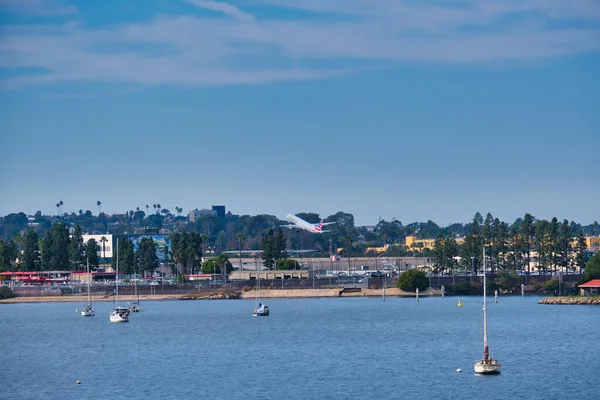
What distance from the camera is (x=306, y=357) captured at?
105 m

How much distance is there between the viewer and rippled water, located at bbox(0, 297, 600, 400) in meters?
82.7

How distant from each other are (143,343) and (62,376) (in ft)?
103

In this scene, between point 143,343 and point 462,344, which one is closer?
point 462,344

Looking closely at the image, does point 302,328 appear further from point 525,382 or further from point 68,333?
A: point 525,382

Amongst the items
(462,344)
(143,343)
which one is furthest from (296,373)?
(143,343)

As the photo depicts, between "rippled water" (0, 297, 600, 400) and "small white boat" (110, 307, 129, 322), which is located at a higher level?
"small white boat" (110, 307, 129, 322)

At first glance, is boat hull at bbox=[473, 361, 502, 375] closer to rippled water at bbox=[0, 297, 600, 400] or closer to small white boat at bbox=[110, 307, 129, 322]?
rippled water at bbox=[0, 297, 600, 400]

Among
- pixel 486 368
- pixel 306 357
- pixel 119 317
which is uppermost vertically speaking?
pixel 119 317

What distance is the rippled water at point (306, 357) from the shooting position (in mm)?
82688

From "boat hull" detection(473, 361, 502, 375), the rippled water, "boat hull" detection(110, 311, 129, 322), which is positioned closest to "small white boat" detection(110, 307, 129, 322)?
"boat hull" detection(110, 311, 129, 322)

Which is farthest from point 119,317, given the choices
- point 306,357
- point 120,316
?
point 306,357

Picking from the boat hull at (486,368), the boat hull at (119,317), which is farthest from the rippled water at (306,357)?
the boat hull at (119,317)

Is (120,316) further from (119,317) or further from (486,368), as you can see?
(486,368)

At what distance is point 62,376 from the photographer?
9538cm
